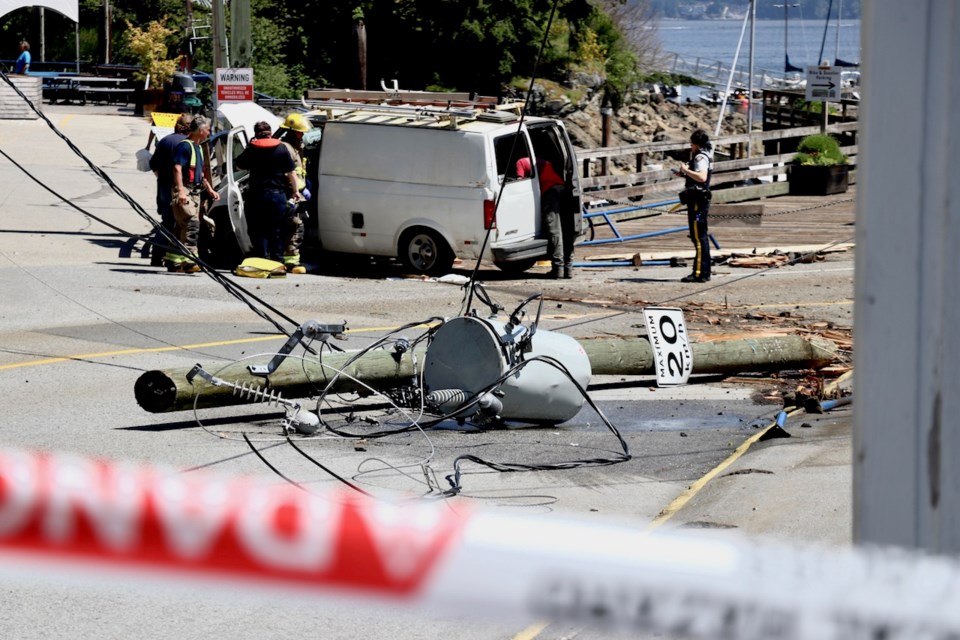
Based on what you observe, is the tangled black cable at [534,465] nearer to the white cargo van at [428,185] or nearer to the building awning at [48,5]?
the white cargo van at [428,185]

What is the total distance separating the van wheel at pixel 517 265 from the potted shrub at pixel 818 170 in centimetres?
1195

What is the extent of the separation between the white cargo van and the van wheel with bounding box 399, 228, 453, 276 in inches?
0.5

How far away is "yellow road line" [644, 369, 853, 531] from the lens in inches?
280

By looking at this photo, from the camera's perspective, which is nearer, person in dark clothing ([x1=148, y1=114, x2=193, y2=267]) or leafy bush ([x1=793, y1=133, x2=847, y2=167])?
person in dark clothing ([x1=148, y1=114, x2=193, y2=267])

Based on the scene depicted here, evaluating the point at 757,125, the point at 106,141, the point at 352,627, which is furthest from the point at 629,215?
the point at 757,125

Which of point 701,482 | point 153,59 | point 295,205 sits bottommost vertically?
point 701,482

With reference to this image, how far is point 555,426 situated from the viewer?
9367 mm

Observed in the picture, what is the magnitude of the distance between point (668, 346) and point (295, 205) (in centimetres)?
695

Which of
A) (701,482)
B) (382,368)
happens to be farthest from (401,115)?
(701,482)

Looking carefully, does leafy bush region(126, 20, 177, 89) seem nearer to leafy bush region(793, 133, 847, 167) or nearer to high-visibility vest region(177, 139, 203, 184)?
leafy bush region(793, 133, 847, 167)

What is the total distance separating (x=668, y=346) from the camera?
416 inches

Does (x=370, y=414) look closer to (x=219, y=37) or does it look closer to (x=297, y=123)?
(x=297, y=123)

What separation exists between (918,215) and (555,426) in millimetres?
7208

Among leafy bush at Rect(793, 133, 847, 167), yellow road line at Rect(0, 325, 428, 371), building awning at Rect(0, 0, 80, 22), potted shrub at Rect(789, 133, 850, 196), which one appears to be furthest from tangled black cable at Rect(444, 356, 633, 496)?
building awning at Rect(0, 0, 80, 22)
